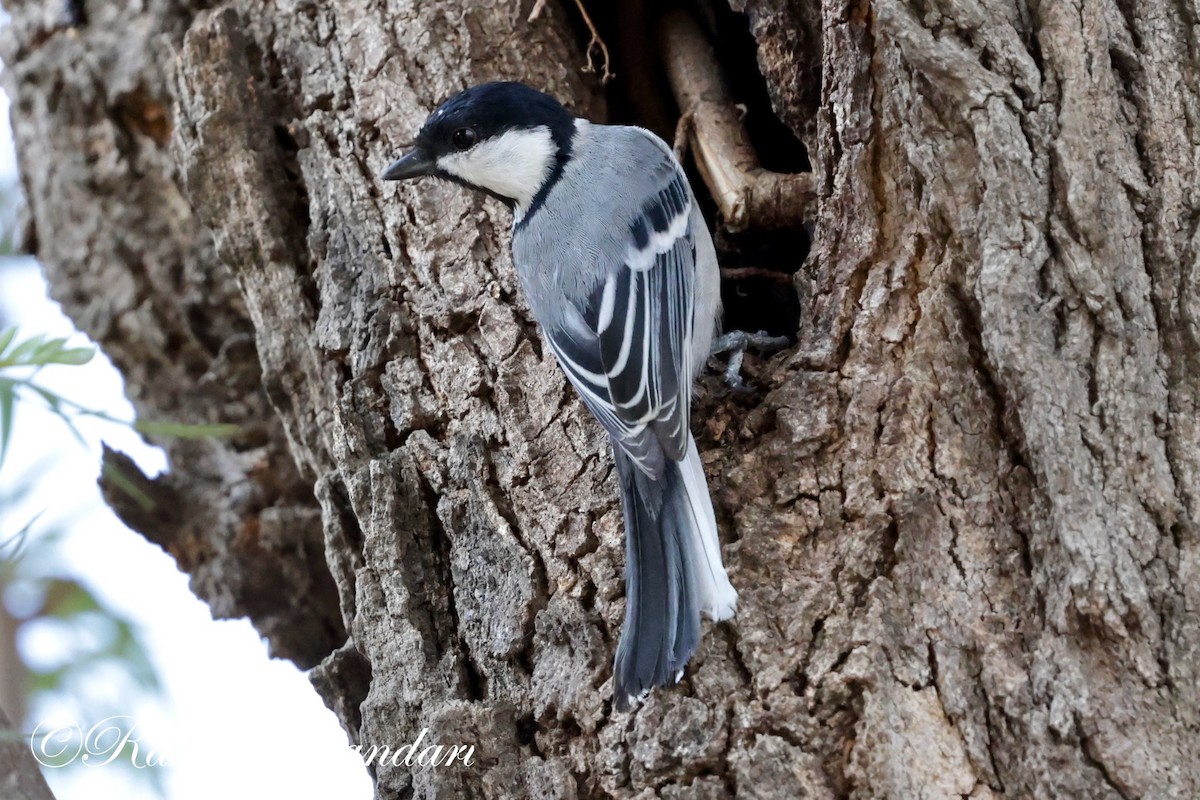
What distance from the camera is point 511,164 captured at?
84.1 inches

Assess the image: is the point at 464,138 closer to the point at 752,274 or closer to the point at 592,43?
the point at 592,43

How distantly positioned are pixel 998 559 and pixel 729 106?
48.0 inches

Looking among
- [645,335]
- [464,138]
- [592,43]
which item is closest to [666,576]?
[645,335]

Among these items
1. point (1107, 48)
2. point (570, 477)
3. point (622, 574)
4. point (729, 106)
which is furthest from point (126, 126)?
point (1107, 48)

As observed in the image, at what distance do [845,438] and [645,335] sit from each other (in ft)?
1.30

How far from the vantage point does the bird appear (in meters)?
1.49

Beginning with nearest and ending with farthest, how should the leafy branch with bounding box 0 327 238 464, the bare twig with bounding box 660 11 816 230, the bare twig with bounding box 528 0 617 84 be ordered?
the leafy branch with bounding box 0 327 238 464 → the bare twig with bounding box 660 11 816 230 → the bare twig with bounding box 528 0 617 84

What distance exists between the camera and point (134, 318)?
2.75 m

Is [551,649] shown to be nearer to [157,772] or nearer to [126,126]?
[157,772]

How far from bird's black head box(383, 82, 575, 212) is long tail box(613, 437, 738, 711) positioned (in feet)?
2.27

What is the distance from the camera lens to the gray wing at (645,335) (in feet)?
5.40

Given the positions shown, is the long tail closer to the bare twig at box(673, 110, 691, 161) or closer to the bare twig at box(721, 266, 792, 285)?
the bare twig at box(721, 266, 792, 285)

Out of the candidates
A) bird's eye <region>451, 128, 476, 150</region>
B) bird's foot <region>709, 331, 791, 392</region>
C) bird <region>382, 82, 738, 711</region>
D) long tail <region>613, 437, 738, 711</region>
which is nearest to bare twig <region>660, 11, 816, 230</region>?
bird <region>382, 82, 738, 711</region>

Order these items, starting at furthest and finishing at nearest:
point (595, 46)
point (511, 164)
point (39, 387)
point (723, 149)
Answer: point (595, 46), point (723, 149), point (511, 164), point (39, 387)
